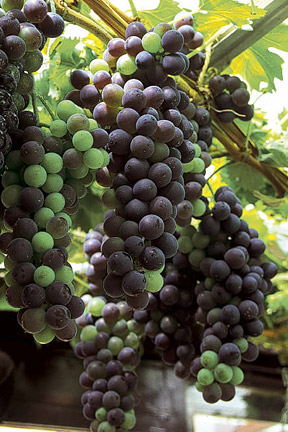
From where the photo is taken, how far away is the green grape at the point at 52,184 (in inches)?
26.5

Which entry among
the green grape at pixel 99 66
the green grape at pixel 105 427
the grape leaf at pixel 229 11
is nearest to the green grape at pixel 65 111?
the green grape at pixel 99 66

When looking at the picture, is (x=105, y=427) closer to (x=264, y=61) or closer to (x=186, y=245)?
(x=186, y=245)

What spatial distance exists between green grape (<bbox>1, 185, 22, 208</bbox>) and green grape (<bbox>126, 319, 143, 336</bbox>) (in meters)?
0.54

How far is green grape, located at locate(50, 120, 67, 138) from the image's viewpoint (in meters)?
0.72

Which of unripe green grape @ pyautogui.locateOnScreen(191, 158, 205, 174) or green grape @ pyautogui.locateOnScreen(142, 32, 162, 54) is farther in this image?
unripe green grape @ pyautogui.locateOnScreen(191, 158, 205, 174)

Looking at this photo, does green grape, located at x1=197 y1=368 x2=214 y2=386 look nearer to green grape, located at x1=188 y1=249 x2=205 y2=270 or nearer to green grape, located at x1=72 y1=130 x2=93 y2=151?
green grape, located at x1=188 y1=249 x2=205 y2=270

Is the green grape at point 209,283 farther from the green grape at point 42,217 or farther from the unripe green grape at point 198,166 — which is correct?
the green grape at point 42,217

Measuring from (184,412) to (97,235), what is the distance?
2.37 feet

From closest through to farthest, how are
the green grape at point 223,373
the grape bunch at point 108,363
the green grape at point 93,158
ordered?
the green grape at point 93,158 → the green grape at point 223,373 → the grape bunch at point 108,363

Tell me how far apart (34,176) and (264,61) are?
73 centimetres

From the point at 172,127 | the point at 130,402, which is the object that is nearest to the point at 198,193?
the point at 172,127

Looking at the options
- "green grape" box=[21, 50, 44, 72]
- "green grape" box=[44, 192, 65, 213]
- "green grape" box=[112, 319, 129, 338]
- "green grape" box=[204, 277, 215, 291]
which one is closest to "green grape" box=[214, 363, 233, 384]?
"green grape" box=[204, 277, 215, 291]

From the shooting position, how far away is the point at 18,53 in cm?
63

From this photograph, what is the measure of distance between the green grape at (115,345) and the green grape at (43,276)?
523mm
